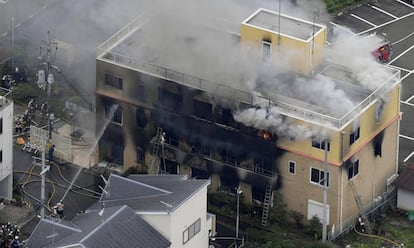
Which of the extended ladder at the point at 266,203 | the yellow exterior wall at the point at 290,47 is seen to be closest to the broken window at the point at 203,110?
the yellow exterior wall at the point at 290,47

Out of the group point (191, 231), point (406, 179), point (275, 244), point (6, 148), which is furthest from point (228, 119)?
point (6, 148)

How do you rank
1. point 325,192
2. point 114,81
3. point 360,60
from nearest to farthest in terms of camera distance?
point 325,192 < point 360,60 < point 114,81

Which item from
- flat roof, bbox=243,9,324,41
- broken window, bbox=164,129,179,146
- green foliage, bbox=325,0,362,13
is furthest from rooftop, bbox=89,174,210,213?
green foliage, bbox=325,0,362,13

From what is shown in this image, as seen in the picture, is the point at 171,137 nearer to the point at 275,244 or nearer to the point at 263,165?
the point at 263,165

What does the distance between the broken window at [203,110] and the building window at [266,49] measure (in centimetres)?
247

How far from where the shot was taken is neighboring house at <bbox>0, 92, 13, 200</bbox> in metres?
50.4

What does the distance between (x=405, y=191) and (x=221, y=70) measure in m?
7.27

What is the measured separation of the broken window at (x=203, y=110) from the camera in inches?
2030

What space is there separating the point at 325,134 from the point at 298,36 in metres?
3.96

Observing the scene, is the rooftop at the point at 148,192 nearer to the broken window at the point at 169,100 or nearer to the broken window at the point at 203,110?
the broken window at the point at 203,110

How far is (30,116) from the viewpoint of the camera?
187 ft

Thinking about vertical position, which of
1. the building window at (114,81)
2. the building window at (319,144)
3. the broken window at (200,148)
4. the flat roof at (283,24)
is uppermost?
the flat roof at (283,24)

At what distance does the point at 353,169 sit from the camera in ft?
166

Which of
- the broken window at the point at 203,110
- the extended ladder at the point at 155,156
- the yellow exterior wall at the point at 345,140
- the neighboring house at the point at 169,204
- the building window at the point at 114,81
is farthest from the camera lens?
the building window at the point at 114,81
